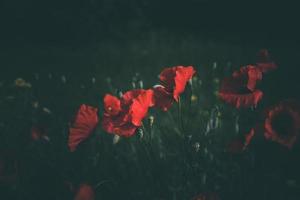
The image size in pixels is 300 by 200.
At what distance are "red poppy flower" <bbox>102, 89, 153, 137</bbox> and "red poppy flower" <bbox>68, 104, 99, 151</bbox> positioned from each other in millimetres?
120

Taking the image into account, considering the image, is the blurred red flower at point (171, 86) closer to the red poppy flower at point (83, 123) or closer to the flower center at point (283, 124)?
the red poppy flower at point (83, 123)

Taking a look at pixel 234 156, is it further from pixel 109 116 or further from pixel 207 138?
pixel 109 116

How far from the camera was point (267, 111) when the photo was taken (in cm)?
293

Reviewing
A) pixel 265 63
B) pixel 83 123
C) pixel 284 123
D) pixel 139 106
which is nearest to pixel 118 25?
pixel 265 63

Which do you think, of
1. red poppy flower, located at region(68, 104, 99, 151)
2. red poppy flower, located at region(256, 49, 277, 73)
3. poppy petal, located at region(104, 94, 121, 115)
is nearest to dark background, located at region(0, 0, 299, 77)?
red poppy flower, located at region(256, 49, 277, 73)

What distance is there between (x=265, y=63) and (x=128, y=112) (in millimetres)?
889

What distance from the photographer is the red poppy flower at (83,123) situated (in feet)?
9.51

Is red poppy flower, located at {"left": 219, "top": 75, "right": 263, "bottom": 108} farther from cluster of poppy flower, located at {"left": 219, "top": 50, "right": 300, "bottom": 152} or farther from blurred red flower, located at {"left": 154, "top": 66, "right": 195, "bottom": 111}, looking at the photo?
blurred red flower, located at {"left": 154, "top": 66, "right": 195, "bottom": 111}

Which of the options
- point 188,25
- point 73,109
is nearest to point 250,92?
point 73,109

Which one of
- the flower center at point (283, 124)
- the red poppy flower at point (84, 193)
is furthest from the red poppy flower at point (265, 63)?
the red poppy flower at point (84, 193)

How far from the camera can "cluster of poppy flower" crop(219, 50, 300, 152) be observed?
280 cm

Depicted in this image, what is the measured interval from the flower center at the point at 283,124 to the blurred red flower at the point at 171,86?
20.6 inches

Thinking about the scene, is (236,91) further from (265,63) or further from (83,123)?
(83,123)

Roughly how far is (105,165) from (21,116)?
1.23m
